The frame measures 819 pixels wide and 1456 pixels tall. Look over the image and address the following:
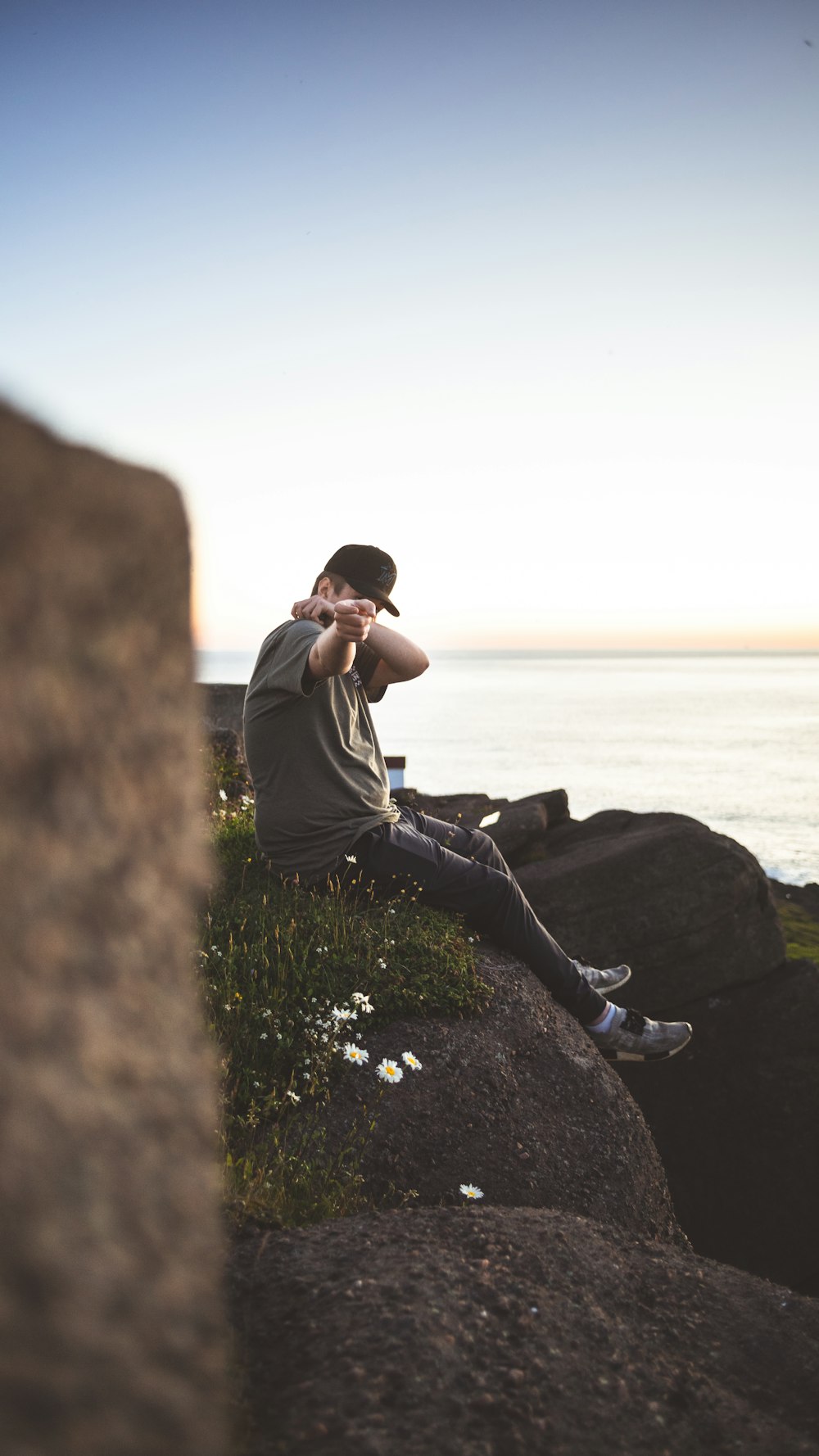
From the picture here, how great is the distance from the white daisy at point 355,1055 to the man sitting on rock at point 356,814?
1421 mm

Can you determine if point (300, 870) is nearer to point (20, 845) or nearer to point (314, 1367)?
point (314, 1367)

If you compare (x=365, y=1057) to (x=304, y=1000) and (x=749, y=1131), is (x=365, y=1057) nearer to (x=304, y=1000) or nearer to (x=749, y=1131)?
(x=304, y=1000)

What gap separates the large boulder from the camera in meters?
9.20

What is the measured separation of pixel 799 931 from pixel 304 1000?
9.56 meters

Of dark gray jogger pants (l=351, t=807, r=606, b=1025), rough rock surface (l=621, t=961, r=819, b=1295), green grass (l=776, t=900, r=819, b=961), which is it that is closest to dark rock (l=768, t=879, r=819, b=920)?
green grass (l=776, t=900, r=819, b=961)

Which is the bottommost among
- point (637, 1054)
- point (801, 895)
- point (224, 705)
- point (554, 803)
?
point (801, 895)

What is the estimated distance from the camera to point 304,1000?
16.3 ft

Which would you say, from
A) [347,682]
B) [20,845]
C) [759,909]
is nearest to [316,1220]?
[20,845]

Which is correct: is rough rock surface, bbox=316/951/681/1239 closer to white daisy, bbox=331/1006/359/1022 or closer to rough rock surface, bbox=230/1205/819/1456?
white daisy, bbox=331/1006/359/1022

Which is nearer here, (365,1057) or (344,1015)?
(365,1057)

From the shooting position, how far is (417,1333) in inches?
85.1

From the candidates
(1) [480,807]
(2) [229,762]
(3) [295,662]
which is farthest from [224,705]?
(3) [295,662]

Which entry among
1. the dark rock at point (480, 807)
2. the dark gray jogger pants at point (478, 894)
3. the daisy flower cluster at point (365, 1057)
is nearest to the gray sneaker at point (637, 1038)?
the dark gray jogger pants at point (478, 894)

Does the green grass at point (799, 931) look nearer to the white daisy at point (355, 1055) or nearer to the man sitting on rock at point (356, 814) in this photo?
the man sitting on rock at point (356, 814)
